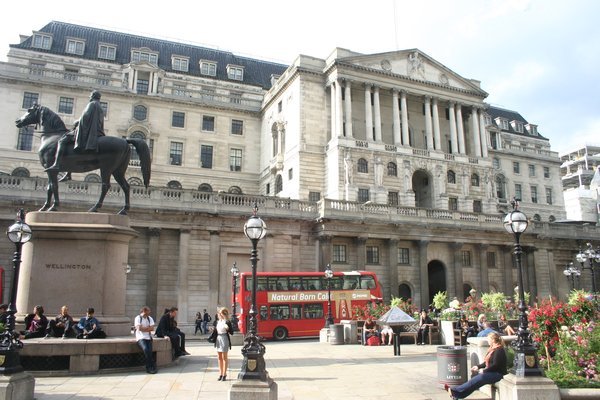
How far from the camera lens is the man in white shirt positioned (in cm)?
1358

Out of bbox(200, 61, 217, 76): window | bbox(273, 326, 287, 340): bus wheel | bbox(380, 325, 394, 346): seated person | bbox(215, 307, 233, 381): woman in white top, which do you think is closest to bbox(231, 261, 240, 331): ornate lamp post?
bbox(273, 326, 287, 340): bus wheel

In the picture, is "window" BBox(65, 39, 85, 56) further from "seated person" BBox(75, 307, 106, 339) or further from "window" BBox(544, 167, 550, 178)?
"window" BBox(544, 167, 550, 178)

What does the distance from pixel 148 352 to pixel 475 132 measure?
1864 inches

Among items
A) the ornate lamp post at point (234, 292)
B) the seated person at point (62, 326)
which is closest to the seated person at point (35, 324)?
the seated person at point (62, 326)

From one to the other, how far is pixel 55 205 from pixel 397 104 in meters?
39.6

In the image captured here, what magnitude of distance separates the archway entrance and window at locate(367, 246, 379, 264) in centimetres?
608

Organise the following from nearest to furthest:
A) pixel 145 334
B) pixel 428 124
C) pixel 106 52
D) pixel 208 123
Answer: pixel 145 334 → pixel 428 124 → pixel 208 123 → pixel 106 52

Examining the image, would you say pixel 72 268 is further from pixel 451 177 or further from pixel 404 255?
pixel 451 177

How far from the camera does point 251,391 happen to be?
9.93 m

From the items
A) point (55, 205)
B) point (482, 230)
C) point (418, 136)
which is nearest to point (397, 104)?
point (418, 136)

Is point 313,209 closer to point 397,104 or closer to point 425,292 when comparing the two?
point 425,292

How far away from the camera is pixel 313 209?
131 ft

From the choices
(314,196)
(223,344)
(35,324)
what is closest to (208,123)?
(314,196)

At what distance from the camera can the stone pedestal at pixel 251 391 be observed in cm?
988
